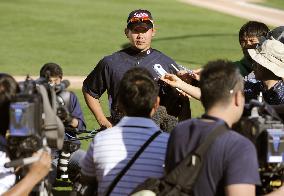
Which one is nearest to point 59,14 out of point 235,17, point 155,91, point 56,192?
point 235,17

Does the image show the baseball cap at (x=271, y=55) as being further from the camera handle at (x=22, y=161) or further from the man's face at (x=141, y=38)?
the camera handle at (x=22, y=161)

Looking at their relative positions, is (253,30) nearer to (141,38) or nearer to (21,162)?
(141,38)

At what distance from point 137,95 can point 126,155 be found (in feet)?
1.39

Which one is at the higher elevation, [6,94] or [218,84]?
[218,84]

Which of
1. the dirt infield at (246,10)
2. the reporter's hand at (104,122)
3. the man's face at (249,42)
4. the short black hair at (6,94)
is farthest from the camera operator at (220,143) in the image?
the dirt infield at (246,10)

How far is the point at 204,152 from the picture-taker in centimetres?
506

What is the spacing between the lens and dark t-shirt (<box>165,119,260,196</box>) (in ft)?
16.3

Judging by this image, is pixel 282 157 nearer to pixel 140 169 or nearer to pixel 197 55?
pixel 140 169

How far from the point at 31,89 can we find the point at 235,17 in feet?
92.1

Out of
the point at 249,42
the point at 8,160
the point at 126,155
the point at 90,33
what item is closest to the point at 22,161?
the point at 8,160

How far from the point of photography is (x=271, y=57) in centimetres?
718

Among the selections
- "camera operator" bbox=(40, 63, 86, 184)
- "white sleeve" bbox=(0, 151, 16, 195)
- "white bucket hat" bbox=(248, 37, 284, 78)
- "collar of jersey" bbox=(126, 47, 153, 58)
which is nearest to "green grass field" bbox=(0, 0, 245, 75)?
"camera operator" bbox=(40, 63, 86, 184)

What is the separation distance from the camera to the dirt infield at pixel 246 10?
3244cm

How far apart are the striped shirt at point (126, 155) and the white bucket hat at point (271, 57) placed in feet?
5.75
